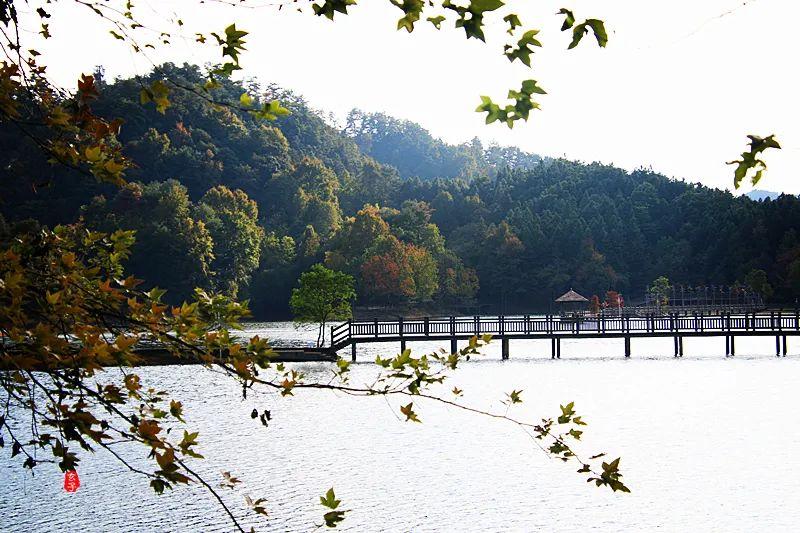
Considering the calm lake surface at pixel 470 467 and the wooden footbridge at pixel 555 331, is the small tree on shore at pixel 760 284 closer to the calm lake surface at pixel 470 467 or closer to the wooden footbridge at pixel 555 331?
the wooden footbridge at pixel 555 331

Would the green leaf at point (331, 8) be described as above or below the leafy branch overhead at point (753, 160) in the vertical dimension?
above

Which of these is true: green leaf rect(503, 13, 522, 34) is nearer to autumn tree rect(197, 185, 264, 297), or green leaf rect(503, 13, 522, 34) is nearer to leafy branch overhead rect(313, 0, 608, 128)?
leafy branch overhead rect(313, 0, 608, 128)

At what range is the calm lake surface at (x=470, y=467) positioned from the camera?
1462cm

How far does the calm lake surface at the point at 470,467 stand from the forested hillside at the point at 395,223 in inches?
1483

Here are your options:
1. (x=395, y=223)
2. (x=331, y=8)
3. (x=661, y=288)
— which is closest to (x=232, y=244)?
(x=395, y=223)

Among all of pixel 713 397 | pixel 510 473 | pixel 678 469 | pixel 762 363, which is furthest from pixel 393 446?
pixel 762 363

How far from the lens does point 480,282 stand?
80.6 metres

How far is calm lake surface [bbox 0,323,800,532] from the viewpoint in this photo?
14.6 metres

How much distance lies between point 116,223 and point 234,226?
943cm

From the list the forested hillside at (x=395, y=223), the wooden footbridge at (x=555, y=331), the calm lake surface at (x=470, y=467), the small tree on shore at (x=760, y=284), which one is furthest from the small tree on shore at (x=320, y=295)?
the small tree on shore at (x=760, y=284)

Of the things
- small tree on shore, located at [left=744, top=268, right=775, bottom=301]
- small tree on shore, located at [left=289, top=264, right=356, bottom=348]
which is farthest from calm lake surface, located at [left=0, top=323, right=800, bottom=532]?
small tree on shore, located at [left=744, top=268, right=775, bottom=301]

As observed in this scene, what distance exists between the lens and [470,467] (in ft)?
61.1

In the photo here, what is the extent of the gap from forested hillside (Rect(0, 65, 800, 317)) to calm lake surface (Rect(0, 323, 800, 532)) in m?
37.7

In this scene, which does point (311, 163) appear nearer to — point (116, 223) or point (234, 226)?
point (234, 226)
